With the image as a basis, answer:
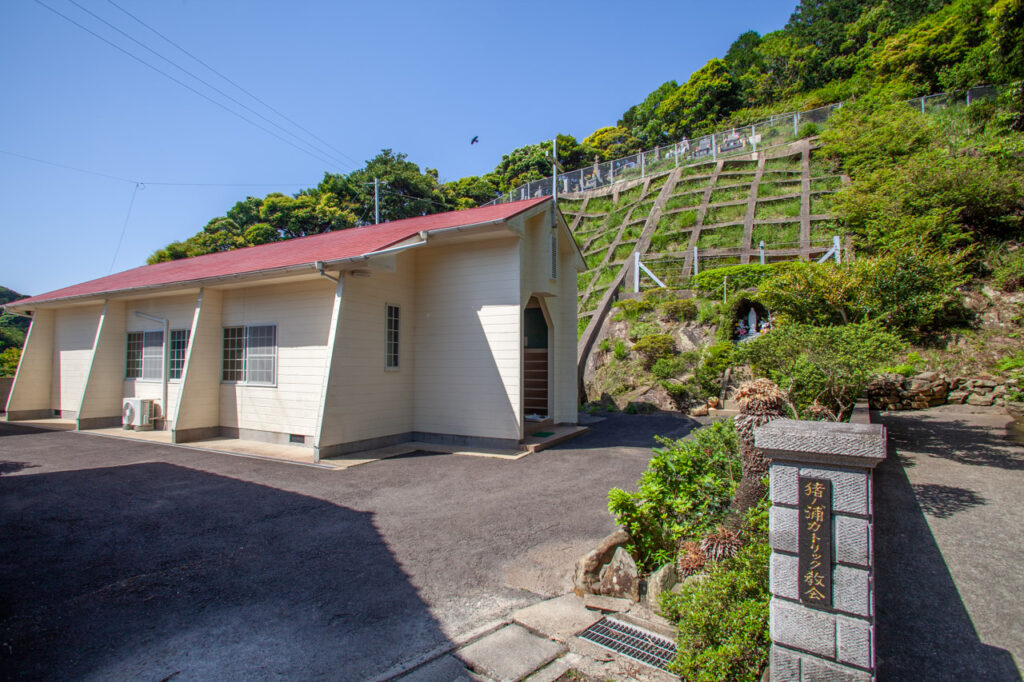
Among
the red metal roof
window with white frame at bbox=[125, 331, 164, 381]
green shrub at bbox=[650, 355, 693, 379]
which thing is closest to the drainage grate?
the red metal roof

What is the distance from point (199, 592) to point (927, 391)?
586 inches

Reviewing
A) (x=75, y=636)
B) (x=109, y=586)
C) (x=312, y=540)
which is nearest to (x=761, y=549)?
(x=312, y=540)

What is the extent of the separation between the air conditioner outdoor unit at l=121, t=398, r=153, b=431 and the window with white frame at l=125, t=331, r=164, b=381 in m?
0.72

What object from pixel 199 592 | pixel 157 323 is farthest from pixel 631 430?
pixel 157 323

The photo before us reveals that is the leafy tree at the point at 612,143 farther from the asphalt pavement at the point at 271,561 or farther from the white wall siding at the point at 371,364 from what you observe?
the asphalt pavement at the point at 271,561

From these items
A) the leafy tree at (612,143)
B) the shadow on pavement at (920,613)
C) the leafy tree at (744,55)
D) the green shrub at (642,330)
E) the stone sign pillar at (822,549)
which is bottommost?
the shadow on pavement at (920,613)

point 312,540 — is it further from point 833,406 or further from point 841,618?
point 833,406

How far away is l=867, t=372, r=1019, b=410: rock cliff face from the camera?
11266mm

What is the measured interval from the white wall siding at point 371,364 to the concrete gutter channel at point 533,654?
6284 mm

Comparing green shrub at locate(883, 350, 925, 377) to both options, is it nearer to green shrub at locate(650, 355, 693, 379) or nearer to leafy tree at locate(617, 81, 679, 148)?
green shrub at locate(650, 355, 693, 379)

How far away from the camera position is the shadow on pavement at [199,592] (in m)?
2.92

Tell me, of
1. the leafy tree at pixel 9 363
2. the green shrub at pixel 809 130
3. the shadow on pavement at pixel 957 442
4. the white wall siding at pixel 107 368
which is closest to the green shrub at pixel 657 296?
the shadow on pavement at pixel 957 442

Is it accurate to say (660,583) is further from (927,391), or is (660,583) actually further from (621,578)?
(927,391)

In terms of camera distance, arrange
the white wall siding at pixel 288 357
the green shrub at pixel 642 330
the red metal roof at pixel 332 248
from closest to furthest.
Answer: the white wall siding at pixel 288 357
the red metal roof at pixel 332 248
the green shrub at pixel 642 330
